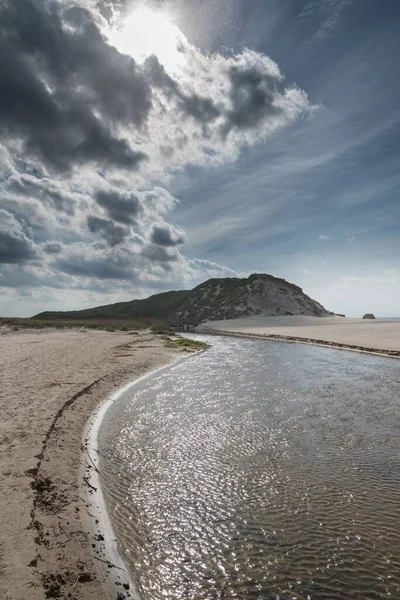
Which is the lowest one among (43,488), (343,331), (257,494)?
(257,494)

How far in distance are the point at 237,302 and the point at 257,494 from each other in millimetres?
120217

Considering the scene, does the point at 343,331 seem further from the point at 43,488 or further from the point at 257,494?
the point at 43,488

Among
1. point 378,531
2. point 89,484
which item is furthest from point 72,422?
point 378,531

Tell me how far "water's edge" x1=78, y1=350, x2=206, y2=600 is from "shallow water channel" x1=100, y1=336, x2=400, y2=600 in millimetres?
171

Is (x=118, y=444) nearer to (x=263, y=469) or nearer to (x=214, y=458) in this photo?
(x=214, y=458)

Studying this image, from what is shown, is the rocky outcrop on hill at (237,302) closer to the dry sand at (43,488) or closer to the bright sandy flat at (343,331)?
the bright sandy flat at (343,331)

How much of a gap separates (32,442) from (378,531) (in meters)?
8.40

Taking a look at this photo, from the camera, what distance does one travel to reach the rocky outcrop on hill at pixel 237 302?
403 feet

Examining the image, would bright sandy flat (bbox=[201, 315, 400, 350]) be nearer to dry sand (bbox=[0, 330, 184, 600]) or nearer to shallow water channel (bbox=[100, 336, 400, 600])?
shallow water channel (bbox=[100, 336, 400, 600])

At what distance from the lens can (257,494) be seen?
26.1 feet

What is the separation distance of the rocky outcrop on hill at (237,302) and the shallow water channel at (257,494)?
312 ft

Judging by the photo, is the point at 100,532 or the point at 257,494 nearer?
the point at 100,532

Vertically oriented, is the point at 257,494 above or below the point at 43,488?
below

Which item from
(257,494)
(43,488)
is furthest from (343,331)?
(43,488)
